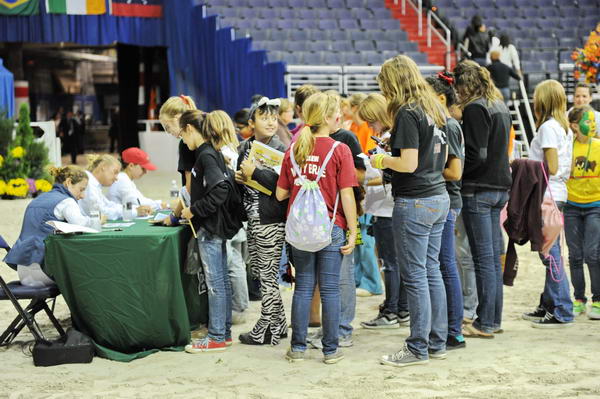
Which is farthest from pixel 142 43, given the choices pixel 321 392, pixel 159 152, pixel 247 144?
pixel 321 392

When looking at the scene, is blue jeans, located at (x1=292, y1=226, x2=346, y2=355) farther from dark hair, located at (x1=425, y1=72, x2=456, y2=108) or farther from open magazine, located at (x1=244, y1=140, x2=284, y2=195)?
dark hair, located at (x1=425, y1=72, x2=456, y2=108)

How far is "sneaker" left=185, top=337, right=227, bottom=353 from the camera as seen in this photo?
476 cm

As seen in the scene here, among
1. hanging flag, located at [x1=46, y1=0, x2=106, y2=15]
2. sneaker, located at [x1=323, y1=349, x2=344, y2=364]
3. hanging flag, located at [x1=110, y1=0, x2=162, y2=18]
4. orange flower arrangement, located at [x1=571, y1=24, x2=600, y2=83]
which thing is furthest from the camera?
hanging flag, located at [x1=110, y1=0, x2=162, y2=18]

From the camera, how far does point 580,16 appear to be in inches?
667

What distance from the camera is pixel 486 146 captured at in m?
4.60

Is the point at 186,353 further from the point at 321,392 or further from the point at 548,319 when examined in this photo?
the point at 548,319

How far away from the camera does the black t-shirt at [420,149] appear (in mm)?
4105

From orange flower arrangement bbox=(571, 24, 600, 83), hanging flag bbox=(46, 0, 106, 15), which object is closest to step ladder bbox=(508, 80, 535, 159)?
orange flower arrangement bbox=(571, 24, 600, 83)

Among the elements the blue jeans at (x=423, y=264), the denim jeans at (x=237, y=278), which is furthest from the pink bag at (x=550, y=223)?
the denim jeans at (x=237, y=278)

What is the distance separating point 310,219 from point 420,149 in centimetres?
63

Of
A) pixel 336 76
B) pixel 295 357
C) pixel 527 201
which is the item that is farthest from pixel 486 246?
pixel 336 76

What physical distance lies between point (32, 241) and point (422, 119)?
2.21 metres

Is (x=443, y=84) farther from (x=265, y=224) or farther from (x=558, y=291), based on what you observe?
(x=558, y=291)

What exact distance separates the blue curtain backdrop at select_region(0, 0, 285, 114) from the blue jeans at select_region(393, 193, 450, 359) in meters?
9.24
